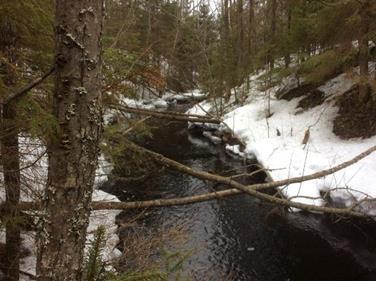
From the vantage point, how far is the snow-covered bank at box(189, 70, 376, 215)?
10.3m

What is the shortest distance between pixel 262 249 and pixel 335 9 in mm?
8195

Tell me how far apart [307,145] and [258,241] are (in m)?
5.36

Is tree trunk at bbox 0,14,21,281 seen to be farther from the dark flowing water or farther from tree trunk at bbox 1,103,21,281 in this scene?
the dark flowing water

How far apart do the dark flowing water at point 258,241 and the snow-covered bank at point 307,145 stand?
80cm

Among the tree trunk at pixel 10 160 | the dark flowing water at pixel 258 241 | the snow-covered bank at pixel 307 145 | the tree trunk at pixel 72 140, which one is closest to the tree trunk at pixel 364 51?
the snow-covered bank at pixel 307 145

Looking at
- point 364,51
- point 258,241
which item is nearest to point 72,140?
point 258,241

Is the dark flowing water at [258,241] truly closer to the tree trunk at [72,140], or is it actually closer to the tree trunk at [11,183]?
the tree trunk at [11,183]

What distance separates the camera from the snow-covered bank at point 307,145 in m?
10.3

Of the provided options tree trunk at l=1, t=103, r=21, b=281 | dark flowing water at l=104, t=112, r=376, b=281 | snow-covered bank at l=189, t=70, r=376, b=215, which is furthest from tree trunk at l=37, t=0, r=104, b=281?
snow-covered bank at l=189, t=70, r=376, b=215

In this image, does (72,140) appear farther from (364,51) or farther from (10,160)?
(364,51)

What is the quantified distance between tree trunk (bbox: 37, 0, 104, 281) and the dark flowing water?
211 inches

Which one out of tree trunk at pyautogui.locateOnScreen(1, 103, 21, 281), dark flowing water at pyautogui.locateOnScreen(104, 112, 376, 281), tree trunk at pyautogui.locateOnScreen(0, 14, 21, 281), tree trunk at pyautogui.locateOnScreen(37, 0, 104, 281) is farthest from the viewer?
dark flowing water at pyautogui.locateOnScreen(104, 112, 376, 281)

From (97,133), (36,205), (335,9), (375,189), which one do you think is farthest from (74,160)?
(335,9)

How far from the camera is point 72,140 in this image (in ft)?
4.64
